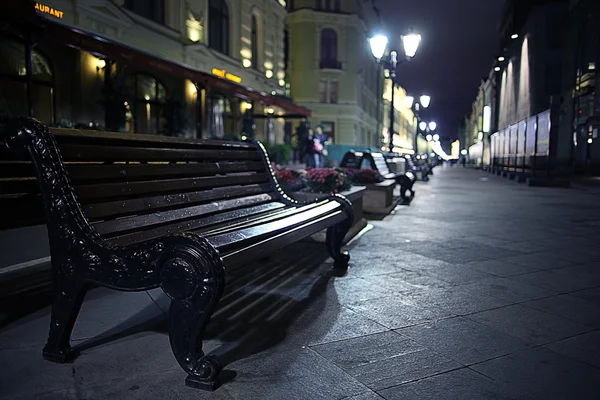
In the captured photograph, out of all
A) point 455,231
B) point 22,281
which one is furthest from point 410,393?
point 455,231

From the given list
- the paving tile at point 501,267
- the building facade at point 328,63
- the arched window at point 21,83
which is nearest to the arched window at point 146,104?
the arched window at point 21,83

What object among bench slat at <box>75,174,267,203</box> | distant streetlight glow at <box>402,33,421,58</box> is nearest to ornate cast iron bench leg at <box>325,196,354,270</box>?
bench slat at <box>75,174,267,203</box>

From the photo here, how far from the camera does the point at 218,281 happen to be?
219 cm

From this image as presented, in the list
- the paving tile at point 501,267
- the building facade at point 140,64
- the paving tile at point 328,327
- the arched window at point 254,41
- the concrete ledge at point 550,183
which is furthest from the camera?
the arched window at point 254,41

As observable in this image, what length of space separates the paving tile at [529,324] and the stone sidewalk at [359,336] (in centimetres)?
1

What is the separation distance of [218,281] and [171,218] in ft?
3.43

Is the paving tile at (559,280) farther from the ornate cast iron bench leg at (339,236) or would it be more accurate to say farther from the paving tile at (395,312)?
the ornate cast iron bench leg at (339,236)

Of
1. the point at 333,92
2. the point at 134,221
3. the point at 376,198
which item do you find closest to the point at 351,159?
the point at 376,198

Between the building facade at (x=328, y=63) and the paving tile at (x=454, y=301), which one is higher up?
the building facade at (x=328, y=63)

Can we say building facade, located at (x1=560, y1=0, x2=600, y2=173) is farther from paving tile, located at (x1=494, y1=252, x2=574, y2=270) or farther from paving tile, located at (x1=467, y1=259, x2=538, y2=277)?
paving tile, located at (x1=467, y1=259, x2=538, y2=277)

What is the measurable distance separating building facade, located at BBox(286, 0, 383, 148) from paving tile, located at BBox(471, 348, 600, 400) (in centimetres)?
4596

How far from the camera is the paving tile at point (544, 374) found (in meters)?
2.27

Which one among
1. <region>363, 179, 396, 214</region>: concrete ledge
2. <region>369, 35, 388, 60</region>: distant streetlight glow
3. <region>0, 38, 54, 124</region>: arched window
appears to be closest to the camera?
<region>363, 179, 396, 214</region>: concrete ledge

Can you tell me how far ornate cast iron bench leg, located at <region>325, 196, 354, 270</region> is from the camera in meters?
4.57
